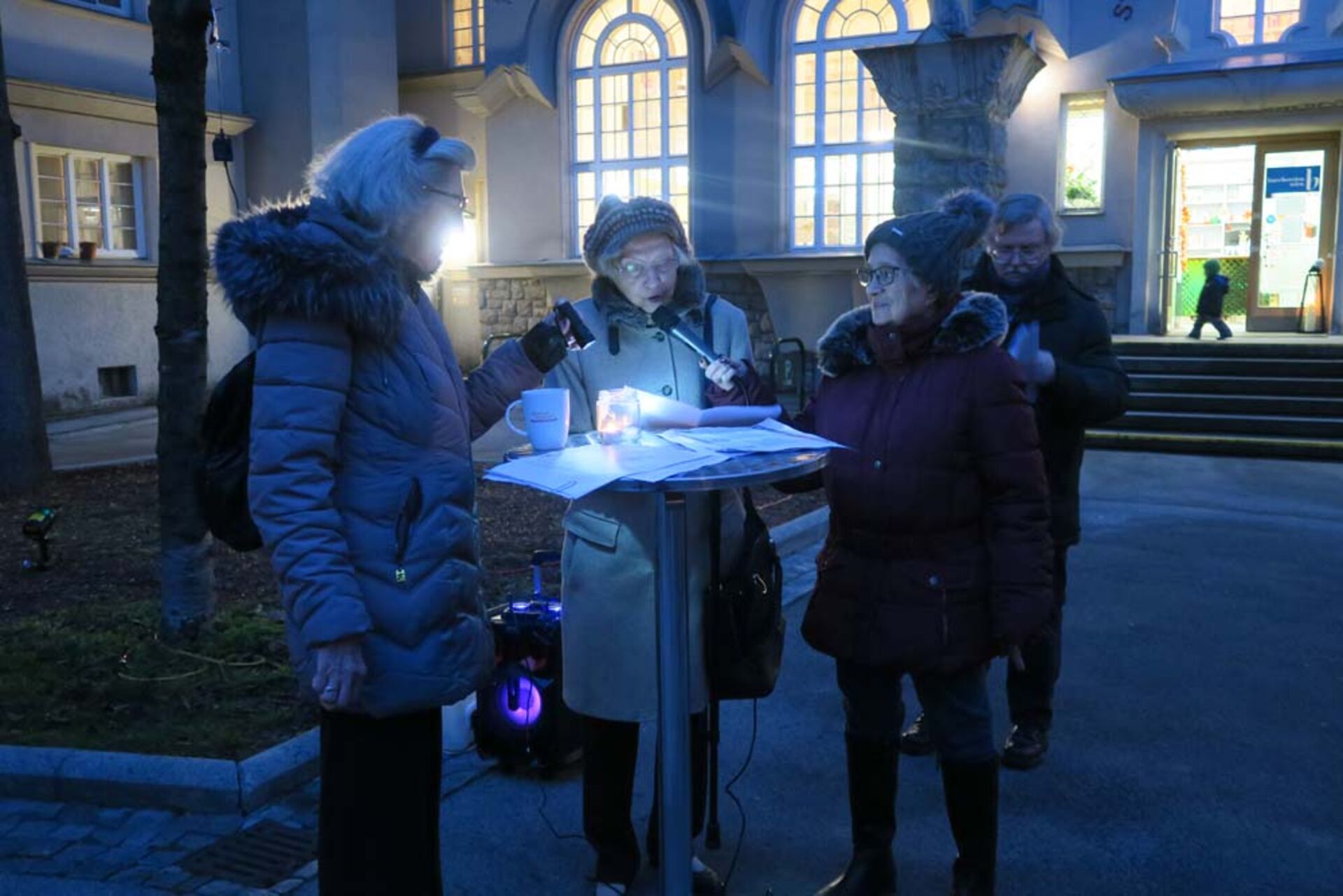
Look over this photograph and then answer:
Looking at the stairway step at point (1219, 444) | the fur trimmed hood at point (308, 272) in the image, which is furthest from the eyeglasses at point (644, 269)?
the stairway step at point (1219, 444)

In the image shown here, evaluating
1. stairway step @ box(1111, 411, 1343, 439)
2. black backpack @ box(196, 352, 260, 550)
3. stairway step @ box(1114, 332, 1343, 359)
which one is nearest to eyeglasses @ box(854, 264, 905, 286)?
black backpack @ box(196, 352, 260, 550)

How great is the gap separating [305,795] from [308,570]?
74.9 inches

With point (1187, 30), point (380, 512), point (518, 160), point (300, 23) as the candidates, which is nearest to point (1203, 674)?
point (380, 512)

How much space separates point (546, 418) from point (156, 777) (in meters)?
2.13

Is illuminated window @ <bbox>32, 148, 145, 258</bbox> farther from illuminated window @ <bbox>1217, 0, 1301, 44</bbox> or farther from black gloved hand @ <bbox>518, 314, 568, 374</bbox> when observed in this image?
illuminated window @ <bbox>1217, 0, 1301, 44</bbox>

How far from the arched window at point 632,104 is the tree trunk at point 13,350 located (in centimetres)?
992

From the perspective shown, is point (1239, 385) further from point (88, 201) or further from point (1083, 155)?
point (88, 201)

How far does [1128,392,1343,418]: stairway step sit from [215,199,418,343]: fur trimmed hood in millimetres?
10760

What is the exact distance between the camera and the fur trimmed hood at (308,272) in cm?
222

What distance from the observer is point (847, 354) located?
3115 millimetres

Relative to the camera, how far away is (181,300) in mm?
4949

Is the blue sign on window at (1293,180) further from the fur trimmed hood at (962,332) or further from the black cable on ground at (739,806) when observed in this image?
the fur trimmed hood at (962,332)

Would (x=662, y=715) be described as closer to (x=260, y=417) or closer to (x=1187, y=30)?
(x=260, y=417)

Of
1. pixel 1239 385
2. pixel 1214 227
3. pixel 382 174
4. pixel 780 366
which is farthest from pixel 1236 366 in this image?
pixel 382 174
